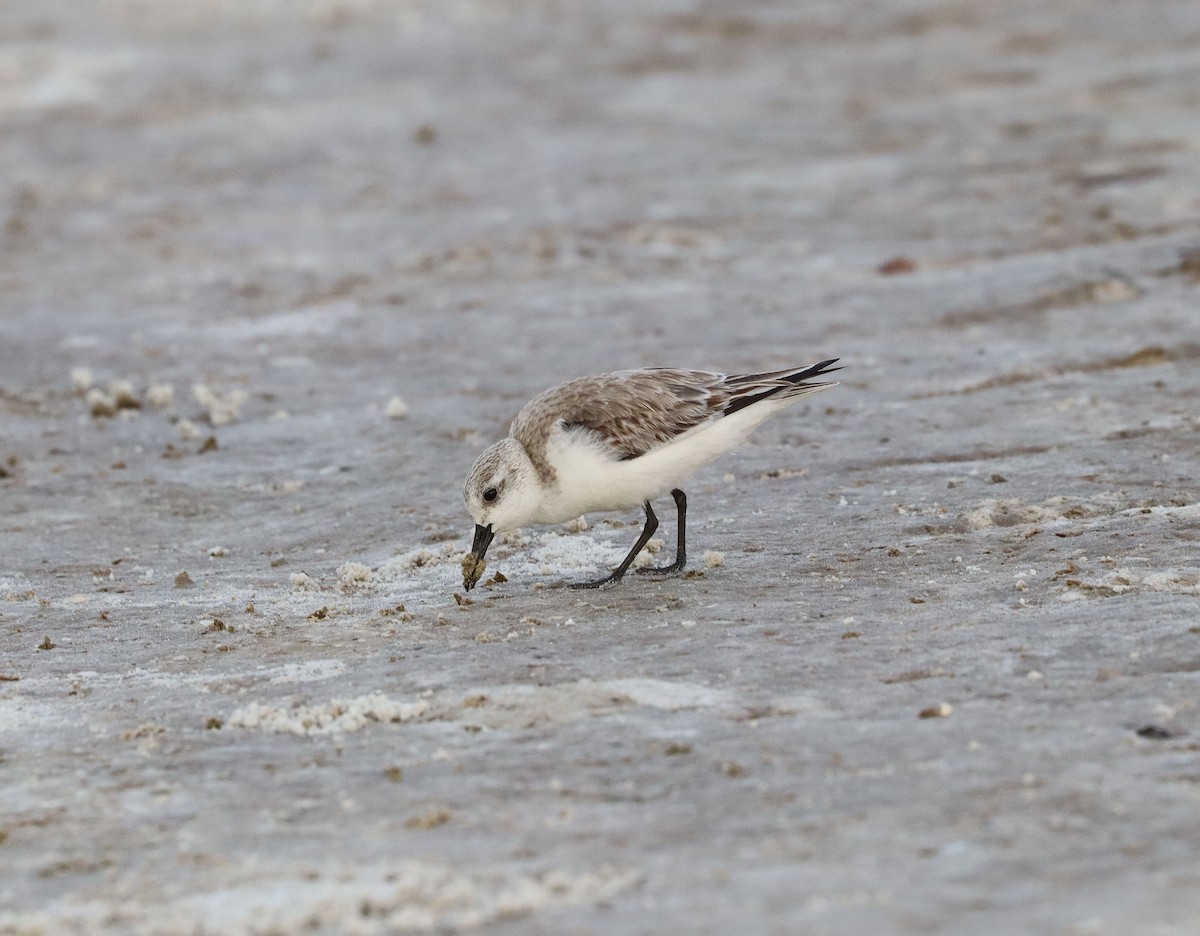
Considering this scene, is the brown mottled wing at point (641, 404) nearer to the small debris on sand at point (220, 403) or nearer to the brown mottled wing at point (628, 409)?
the brown mottled wing at point (628, 409)

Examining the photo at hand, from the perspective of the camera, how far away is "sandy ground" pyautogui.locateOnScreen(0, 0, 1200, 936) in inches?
176

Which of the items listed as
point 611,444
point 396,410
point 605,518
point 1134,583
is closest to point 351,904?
point 611,444

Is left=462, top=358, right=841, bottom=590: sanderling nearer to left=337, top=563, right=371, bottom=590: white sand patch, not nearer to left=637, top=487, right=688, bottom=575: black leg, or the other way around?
left=637, top=487, right=688, bottom=575: black leg

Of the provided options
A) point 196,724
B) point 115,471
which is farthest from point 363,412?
point 196,724

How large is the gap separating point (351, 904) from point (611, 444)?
121 inches

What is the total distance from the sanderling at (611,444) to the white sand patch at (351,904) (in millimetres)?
2792

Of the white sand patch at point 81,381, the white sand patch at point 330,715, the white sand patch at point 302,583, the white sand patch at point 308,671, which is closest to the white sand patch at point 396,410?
the white sand patch at point 81,381

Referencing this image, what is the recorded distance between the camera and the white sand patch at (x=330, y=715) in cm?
549

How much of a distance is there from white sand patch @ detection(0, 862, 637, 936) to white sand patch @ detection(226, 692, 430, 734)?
1101mm

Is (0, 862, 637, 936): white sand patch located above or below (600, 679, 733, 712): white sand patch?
above

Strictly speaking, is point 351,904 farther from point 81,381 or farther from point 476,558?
point 81,381

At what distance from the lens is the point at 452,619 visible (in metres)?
6.77

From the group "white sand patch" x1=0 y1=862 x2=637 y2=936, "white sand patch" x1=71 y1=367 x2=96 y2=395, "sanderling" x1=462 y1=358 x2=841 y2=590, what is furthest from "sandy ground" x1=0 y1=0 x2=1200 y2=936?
"sanderling" x1=462 y1=358 x2=841 y2=590

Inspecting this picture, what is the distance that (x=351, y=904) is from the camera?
4.23 m
